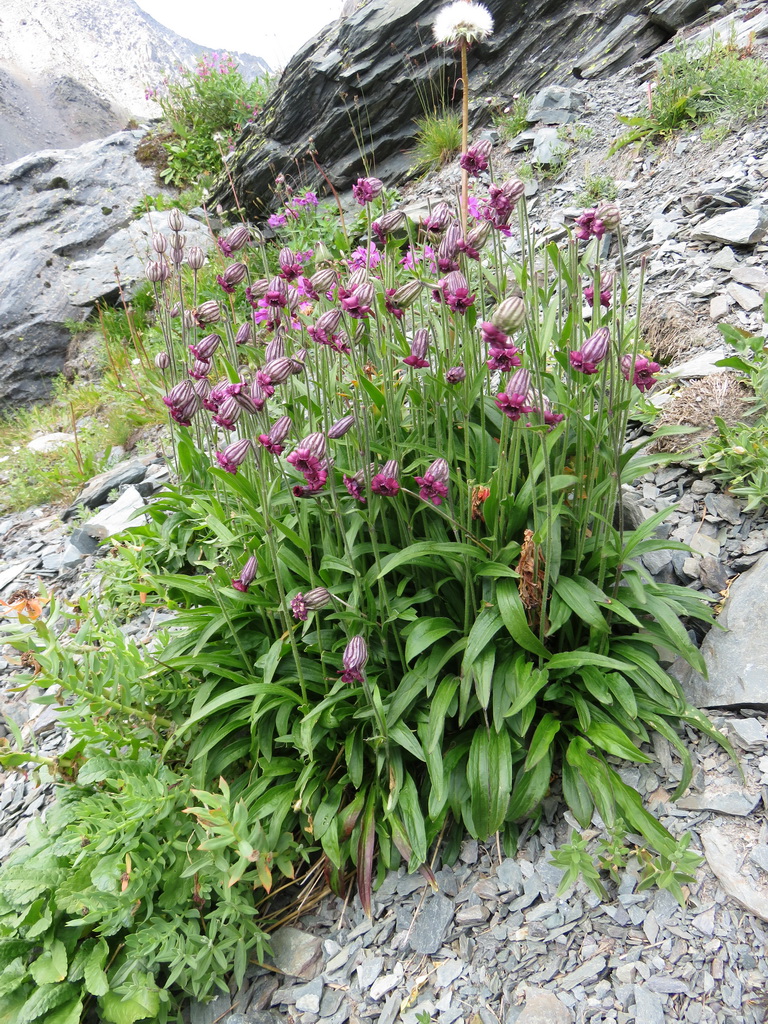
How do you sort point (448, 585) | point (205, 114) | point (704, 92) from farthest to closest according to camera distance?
point (205, 114), point (704, 92), point (448, 585)

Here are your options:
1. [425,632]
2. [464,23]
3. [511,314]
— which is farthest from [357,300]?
[464,23]

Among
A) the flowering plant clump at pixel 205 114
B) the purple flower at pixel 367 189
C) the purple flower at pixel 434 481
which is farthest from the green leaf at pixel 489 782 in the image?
the flowering plant clump at pixel 205 114

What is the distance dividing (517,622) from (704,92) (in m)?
6.07

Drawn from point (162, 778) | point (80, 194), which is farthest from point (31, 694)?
point (80, 194)

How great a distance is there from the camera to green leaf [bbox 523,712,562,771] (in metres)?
2.18

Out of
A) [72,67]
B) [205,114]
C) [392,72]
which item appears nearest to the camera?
[392,72]

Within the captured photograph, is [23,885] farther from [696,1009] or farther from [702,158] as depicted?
[702,158]

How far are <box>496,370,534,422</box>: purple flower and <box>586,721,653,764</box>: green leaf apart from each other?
1.14 m

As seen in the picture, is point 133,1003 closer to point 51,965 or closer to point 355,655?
point 51,965

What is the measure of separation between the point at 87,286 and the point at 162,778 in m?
8.94

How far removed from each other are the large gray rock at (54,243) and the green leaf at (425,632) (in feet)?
27.9

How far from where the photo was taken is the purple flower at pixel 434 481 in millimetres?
2215

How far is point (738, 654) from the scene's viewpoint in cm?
243

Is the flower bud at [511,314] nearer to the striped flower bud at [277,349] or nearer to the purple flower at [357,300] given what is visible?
the purple flower at [357,300]
